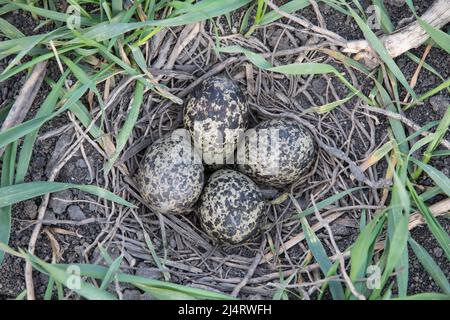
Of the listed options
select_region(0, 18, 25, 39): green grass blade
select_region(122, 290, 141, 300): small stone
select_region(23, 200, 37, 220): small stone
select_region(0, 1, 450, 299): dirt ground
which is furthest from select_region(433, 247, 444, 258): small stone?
select_region(0, 18, 25, 39): green grass blade

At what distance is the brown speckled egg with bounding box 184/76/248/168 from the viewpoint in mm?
2422

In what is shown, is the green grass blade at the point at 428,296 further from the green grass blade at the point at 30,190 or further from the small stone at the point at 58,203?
the small stone at the point at 58,203

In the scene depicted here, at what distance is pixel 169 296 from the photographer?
2.09 meters

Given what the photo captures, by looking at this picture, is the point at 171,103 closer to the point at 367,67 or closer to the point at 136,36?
the point at 136,36

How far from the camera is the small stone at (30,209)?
233 cm

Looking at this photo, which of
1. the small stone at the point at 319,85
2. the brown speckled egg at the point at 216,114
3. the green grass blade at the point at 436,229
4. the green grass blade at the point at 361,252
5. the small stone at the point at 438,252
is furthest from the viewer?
the small stone at the point at 319,85

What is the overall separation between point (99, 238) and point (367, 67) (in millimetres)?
1249

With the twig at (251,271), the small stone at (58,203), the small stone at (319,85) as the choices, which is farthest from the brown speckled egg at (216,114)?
the small stone at (58,203)

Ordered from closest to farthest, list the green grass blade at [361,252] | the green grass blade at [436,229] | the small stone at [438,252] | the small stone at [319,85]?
the green grass blade at [361,252], the green grass blade at [436,229], the small stone at [438,252], the small stone at [319,85]

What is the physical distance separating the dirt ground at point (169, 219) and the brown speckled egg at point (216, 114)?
176 millimetres

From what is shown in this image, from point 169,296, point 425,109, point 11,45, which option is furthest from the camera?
point 425,109
